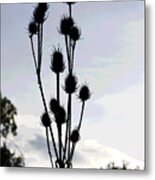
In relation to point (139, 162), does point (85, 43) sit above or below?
above

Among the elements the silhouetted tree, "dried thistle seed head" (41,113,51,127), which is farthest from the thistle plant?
the silhouetted tree

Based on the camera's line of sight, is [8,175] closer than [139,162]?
No

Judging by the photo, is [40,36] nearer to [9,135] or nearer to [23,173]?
[9,135]

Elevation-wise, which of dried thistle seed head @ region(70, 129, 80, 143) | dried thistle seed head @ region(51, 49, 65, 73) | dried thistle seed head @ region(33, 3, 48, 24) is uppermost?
dried thistle seed head @ region(33, 3, 48, 24)

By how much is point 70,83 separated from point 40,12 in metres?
0.27

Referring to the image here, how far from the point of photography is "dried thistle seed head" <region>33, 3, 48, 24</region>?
1890 millimetres

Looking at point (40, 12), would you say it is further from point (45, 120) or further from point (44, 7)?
point (45, 120)

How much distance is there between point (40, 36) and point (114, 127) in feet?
1.33

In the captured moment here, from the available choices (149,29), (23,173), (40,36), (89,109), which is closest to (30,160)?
(23,173)

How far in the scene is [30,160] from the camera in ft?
6.21

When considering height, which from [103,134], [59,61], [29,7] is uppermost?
[29,7]

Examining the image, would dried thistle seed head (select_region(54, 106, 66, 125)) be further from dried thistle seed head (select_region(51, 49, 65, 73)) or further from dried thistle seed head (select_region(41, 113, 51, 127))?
dried thistle seed head (select_region(51, 49, 65, 73))

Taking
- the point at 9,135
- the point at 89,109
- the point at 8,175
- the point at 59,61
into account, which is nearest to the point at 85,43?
the point at 59,61

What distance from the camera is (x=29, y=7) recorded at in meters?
1.91
